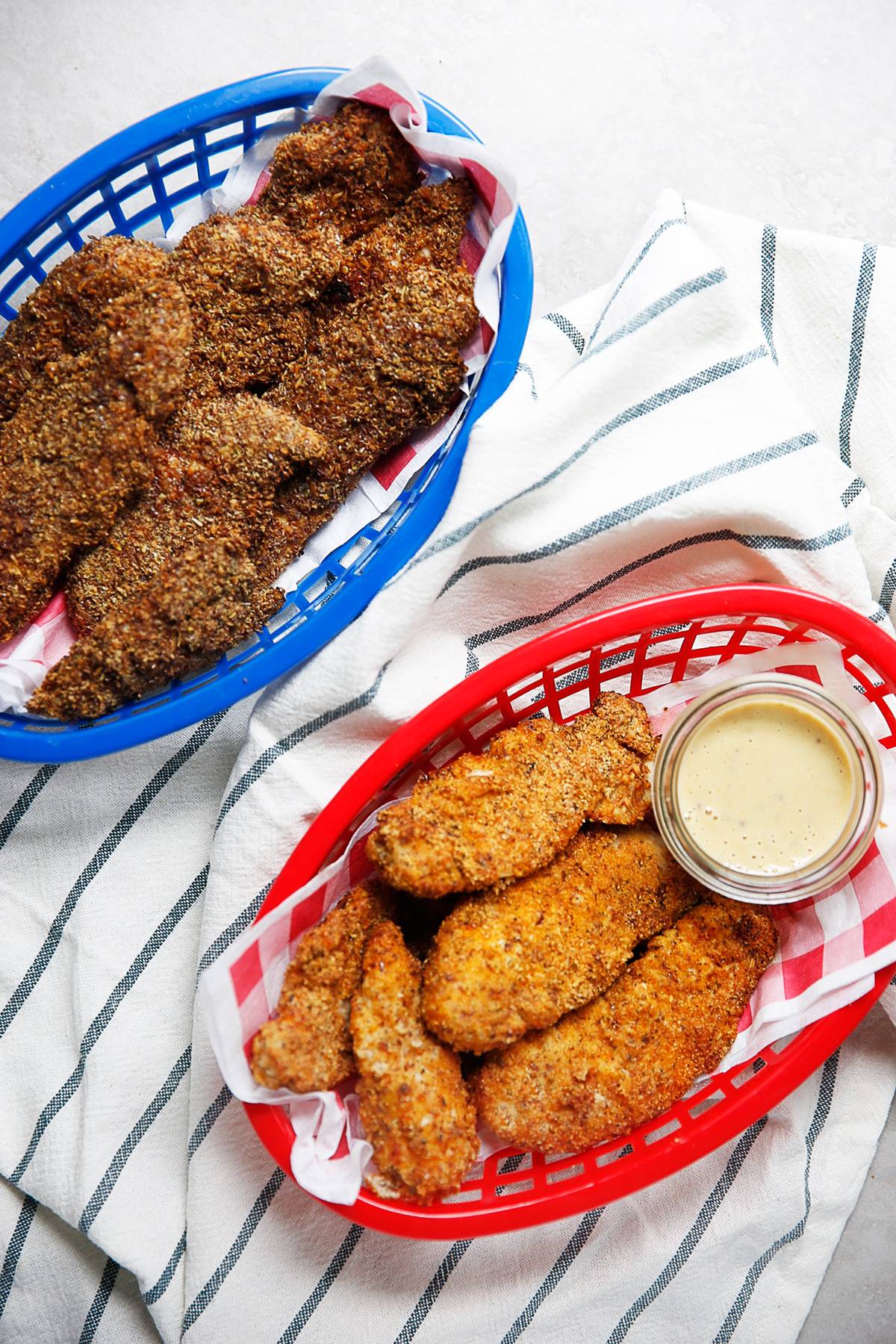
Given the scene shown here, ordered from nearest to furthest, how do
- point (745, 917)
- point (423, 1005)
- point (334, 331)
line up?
1. point (423, 1005)
2. point (745, 917)
3. point (334, 331)

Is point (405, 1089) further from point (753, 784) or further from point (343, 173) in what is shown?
point (343, 173)

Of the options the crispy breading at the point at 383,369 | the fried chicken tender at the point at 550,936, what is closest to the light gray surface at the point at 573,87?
the crispy breading at the point at 383,369

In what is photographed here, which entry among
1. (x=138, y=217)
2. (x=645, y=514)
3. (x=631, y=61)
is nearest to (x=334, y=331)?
(x=138, y=217)

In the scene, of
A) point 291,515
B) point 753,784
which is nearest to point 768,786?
point 753,784

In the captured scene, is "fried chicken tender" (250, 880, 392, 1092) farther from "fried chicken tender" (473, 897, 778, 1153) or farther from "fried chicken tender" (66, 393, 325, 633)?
"fried chicken tender" (66, 393, 325, 633)

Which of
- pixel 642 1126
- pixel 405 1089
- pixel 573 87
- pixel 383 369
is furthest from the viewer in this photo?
pixel 573 87

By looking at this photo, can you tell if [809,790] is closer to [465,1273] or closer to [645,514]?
[645,514]
